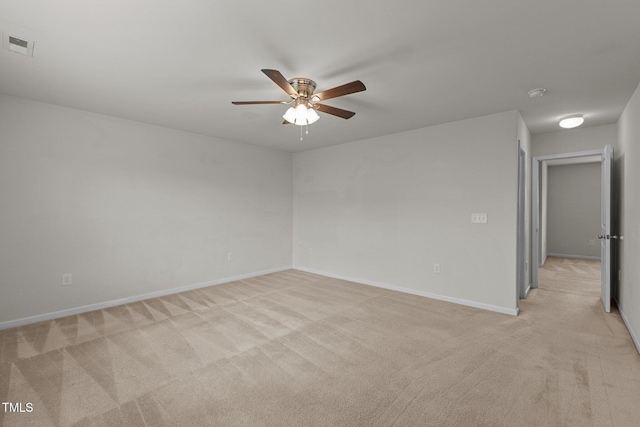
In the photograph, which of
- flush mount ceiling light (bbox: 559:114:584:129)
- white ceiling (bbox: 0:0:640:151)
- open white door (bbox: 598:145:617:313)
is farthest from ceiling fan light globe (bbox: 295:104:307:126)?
open white door (bbox: 598:145:617:313)

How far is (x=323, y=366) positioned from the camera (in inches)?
91.2

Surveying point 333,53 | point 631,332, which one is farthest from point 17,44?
point 631,332

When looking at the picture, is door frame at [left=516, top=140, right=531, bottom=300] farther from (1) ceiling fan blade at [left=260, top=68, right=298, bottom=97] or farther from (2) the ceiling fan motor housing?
(1) ceiling fan blade at [left=260, top=68, right=298, bottom=97]

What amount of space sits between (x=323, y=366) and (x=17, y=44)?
3297 millimetres

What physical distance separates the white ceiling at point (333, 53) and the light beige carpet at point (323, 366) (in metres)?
2.43

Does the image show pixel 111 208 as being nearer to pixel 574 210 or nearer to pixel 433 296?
pixel 433 296

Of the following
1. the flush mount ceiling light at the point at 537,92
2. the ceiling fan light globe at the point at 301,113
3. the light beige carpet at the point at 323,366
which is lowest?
the light beige carpet at the point at 323,366

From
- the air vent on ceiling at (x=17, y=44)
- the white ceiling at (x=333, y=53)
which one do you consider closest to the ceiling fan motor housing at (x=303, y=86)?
the white ceiling at (x=333, y=53)

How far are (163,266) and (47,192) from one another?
5.23 feet

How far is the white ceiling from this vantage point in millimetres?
1717

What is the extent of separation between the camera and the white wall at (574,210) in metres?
6.85

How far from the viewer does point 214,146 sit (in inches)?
187

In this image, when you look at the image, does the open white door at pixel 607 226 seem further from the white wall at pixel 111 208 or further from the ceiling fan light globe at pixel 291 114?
the white wall at pixel 111 208

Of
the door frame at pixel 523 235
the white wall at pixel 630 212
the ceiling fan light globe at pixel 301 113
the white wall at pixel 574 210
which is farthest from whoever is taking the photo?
the white wall at pixel 574 210
